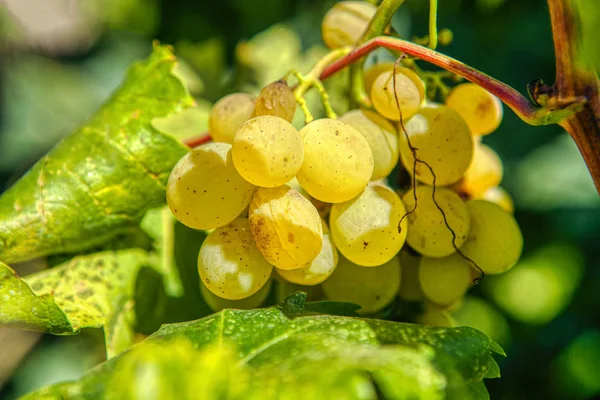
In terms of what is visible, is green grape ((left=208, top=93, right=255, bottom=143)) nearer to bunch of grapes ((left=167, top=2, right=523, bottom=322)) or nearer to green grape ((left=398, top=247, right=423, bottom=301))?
bunch of grapes ((left=167, top=2, right=523, bottom=322))

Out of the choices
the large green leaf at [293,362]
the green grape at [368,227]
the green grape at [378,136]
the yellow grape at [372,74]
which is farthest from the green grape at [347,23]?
the large green leaf at [293,362]

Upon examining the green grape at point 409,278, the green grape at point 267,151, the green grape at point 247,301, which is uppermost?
the green grape at point 267,151

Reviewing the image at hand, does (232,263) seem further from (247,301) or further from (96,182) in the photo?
(96,182)

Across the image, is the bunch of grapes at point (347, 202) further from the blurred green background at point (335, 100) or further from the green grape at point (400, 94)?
the blurred green background at point (335, 100)

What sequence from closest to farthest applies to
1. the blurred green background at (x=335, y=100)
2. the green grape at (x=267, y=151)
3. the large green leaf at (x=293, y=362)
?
the large green leaf at (x=293, y=362), the green grape at (x=267, y=151), the blurred green background at (x=335, y=100)

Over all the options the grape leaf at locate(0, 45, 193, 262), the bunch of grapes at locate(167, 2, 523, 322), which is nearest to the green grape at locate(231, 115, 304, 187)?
the bunch of grapes at locate(167, 2, 523, 322)

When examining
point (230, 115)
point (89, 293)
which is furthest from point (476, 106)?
point (89, 293)
